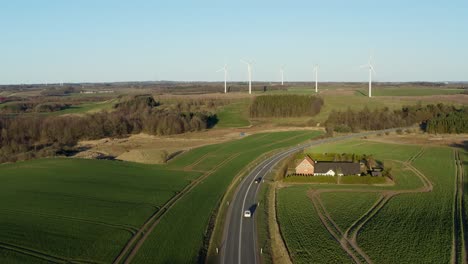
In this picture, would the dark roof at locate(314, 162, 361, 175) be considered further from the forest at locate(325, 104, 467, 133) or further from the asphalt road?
the forest at locate(325, 104, 467, 133)

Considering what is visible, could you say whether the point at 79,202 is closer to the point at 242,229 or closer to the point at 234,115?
the point at 242,229

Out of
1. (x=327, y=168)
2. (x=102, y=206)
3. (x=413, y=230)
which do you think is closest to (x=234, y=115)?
(x=327, y=168)

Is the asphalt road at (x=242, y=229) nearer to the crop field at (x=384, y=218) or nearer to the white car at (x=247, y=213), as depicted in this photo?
the white car at (x=247, y=213)

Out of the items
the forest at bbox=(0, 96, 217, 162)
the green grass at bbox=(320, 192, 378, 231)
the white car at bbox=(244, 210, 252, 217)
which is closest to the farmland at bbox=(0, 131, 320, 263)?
the white car at bbox=(244, 210, 252, 217)

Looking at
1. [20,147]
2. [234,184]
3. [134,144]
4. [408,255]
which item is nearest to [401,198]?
[408,255]

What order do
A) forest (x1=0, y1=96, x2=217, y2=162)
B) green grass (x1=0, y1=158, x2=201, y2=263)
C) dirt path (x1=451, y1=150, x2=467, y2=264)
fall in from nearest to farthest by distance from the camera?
1. dirt path (x1=451, y1=150, x2=467, y2=264)
2. green grass (x1=0, y1=158, x2=201, y2=263)
3. forest (x1=0, y1=96, x2=217, y2=162)

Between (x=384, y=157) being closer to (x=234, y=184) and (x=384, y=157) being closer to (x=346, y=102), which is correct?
(x=234, y=184)
